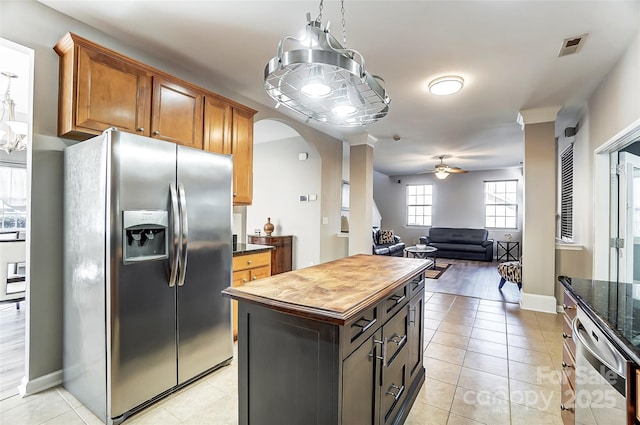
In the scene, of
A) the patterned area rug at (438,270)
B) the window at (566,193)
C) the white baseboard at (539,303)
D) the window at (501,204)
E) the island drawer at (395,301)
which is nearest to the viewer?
the island drawer at (395,301)

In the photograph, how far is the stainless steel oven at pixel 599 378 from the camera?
2.95 ft

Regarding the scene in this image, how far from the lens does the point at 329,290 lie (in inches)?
55.7

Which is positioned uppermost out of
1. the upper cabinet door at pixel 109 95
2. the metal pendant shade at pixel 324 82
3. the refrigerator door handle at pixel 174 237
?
the upper cabinet door at pixel 109 95

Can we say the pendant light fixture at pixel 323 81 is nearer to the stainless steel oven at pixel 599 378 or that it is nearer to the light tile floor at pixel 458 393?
the stainless steel oven at pixel 599 378

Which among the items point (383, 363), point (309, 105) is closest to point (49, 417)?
point (383, 363)

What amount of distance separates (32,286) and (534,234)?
5.26 metres

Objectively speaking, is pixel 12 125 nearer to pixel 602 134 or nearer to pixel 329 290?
pixel 329 290

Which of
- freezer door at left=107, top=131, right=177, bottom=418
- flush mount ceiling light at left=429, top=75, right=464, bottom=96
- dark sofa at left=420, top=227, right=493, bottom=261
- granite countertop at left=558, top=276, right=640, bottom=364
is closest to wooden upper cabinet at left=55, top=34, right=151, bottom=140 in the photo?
freezer door at left=107, top=131, right=177, bottom=418

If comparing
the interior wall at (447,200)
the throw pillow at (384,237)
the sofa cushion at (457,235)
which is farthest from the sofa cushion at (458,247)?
the throw pillow at (384,237)

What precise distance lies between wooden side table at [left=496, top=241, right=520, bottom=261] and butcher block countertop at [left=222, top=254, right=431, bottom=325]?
7.96 metres

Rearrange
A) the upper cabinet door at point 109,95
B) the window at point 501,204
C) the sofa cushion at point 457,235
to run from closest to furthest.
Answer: the upper cabinet door at point 109,95
the sofa cushion at point 457,235
the window at point 501,204

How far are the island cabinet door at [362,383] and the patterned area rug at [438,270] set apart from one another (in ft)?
16.7

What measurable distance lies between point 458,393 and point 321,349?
1.57 m

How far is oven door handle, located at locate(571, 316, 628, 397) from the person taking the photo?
0.91m
